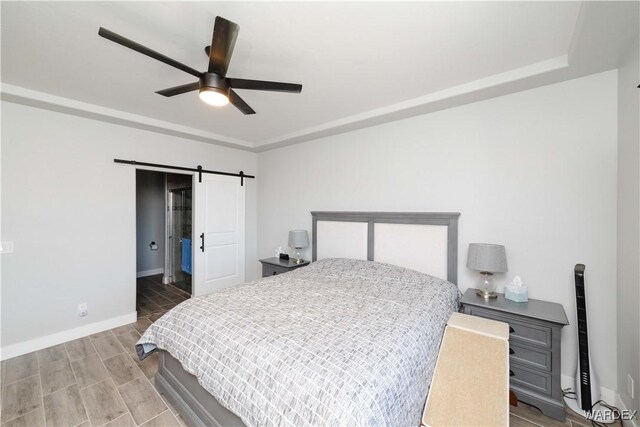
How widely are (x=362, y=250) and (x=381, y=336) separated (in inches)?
68.6

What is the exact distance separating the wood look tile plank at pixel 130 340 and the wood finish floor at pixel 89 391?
1cm

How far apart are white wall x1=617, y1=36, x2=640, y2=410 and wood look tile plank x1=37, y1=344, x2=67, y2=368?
15.0 feet

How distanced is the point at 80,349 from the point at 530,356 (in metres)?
4.13

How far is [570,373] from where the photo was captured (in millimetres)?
2105

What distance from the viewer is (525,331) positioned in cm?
197

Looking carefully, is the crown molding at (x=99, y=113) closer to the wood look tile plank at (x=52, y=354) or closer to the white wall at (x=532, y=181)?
the white wall at (x=532, y=181)

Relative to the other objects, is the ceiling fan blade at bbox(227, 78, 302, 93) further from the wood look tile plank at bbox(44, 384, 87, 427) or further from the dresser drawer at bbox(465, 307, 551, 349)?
the wood look tile plank at bbox(44, 384, 87, 427)

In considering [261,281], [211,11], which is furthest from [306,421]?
[211,11]

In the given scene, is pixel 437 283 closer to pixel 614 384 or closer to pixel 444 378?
pixel 444 378

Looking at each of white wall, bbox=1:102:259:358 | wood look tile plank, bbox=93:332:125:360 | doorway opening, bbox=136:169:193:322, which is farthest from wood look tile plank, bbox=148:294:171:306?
wood look tile plank, bbox=93:332:125:360

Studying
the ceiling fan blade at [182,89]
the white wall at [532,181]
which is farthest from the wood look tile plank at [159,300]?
the white wall at [532,181]

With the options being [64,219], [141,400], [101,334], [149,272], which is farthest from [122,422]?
[149,272]

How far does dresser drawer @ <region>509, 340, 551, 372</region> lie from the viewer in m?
1.88

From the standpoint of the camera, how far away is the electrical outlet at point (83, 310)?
2998 millimetres
